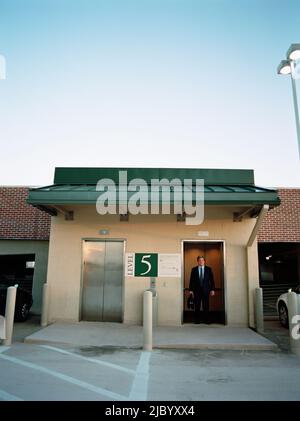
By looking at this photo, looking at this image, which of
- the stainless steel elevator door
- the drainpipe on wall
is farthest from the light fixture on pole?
the stainless steel elevator door

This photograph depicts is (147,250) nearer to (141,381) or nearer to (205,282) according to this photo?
(205,282)

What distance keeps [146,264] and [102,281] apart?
4.84ft

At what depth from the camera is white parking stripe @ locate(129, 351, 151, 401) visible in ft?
13.4

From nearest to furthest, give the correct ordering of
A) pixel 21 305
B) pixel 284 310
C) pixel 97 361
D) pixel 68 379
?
pixel 68 379, pixel 97 361, pixel 284 310, pixel 21 305

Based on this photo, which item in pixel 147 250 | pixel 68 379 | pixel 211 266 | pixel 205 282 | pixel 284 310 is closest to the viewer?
pixel 68 379

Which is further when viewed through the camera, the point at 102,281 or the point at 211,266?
the point at 211,266

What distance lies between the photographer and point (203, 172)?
1078 centimetres

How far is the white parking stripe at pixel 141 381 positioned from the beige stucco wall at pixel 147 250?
10.5ft

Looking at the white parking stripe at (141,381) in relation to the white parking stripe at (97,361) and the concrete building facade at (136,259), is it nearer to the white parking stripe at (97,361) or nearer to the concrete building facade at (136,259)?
the white parking stripe at (97,361)

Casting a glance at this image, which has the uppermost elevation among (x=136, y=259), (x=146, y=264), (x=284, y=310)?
(x=136, y=259)

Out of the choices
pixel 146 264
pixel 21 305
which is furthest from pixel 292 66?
pixel 21 305

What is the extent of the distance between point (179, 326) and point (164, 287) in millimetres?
1178

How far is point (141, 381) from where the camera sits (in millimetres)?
4668
